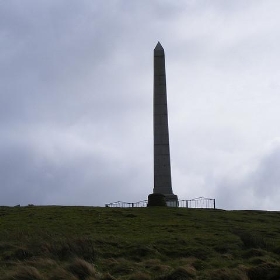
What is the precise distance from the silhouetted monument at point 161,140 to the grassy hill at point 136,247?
12319mm

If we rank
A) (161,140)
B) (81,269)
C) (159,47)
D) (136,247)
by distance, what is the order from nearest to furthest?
(81,269) < (136,247) < (161,140) < (159,47)

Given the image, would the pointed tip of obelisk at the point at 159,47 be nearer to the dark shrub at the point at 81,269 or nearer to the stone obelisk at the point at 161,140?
the stone obelisk at the point at 161,140

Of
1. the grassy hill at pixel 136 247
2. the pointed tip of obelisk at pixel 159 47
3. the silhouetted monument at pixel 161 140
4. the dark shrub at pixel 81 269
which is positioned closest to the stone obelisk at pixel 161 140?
the silhouetted monument at pixel 161 140

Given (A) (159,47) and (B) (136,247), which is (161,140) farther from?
(B) (136,247)

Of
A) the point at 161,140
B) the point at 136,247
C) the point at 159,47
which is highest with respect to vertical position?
the point at 159,47

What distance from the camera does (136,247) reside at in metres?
21.9

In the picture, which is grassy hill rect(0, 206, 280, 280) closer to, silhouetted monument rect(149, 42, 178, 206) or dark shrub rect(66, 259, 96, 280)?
dark shrub rect(66, 259, 96, 280)

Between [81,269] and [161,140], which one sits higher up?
[161,140]

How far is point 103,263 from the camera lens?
19.3m

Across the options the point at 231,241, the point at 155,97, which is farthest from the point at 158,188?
the point at 231,241

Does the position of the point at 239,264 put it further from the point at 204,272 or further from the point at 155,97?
the point at 155,97

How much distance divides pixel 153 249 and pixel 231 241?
3.83 metres

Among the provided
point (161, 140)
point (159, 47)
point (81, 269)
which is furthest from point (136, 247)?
point (159, 47)

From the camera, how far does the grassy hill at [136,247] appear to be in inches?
678
